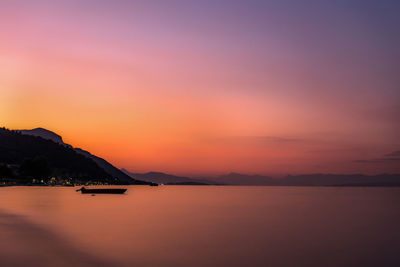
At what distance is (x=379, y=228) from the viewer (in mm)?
50594

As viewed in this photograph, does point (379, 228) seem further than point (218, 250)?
Yes

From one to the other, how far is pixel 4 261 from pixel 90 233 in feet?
52.4

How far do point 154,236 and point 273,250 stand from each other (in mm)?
12434

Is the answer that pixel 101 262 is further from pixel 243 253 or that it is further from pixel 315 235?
pixel 315 235

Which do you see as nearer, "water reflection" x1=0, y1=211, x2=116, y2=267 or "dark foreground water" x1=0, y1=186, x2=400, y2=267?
"water reflection" x1=0, y1=211, x2=116, y2=267

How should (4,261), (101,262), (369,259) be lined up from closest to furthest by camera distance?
(4,261) < (101,262) < (369,259)

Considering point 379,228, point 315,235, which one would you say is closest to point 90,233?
point 315,235

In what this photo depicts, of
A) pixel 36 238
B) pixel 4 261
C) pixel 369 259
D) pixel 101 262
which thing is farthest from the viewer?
pixel 36 238

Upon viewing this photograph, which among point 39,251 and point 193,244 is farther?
point 193,244

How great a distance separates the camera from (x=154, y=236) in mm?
39250

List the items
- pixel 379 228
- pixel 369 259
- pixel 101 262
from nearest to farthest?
pixel 101 262
pixel 369 259
pixel 379 228

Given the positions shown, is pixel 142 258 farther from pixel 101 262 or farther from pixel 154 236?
pixel 154 236

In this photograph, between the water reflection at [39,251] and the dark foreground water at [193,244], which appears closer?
the water reflection at [39,251]

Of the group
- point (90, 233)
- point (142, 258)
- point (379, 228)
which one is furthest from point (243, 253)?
point (379, 228)
